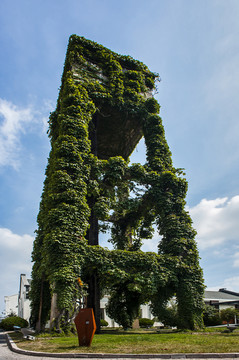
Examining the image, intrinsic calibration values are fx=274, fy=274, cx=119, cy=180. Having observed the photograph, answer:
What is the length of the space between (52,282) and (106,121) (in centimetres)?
1668

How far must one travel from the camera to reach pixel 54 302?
14.0m

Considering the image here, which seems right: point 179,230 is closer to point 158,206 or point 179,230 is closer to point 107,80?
point 158,206

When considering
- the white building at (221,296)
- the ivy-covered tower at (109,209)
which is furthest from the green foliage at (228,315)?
the white building at (221,296)

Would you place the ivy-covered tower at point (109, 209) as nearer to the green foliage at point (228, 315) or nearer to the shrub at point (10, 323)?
the shrub at point (10, 323)

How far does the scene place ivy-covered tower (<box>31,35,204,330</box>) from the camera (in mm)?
15477

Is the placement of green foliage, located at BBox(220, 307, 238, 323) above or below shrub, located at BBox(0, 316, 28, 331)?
above

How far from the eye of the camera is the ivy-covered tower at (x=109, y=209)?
15.5 metres

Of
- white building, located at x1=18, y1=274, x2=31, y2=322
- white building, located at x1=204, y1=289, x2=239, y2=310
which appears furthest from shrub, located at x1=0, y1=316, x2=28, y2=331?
white building, located at x1=204, y1=289, x2=239, y2=310

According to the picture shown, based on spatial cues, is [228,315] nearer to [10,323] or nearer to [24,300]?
[10,323]

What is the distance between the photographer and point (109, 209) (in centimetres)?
Result: 1956

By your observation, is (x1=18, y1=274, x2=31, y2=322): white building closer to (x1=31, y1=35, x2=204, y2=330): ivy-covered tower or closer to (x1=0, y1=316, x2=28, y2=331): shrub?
(x1=0, y1=316, x2=28, y2=331): shrub

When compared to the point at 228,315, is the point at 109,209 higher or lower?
higher

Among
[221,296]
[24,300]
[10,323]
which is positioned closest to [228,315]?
[10,323]

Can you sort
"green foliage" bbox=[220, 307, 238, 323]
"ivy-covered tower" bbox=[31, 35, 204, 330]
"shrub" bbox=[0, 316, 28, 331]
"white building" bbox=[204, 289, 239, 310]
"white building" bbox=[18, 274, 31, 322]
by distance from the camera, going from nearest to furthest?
"ivy-covered tower" bbox=[31, 35, 204, 330] < "shrub" bbox=[0, 316, 28, 331] < "green foliage" bbox=[220, 307, 238, 323] < "white building" bbox=[18, 274, 31, 322] < "white building" bbox=[204, 289, 239, 310]
